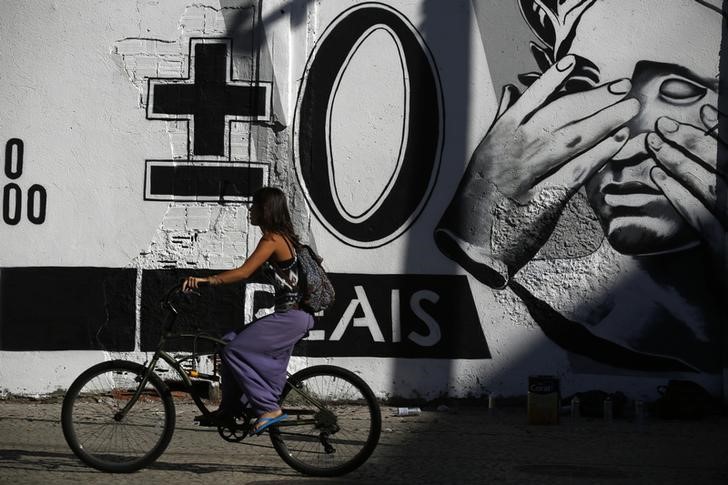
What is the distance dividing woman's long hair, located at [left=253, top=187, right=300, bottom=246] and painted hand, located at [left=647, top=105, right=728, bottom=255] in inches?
163

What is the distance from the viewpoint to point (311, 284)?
6.35 m

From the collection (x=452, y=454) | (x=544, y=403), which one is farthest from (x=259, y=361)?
(x=544, y=403)

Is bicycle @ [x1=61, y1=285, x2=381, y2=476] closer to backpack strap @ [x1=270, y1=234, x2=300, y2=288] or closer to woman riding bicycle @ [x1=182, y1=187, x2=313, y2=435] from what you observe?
woman riding bicycle @ [x1=182, y1=187, x2=313, y2=435]

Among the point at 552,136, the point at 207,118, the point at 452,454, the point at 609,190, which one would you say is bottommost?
the point at 452,454

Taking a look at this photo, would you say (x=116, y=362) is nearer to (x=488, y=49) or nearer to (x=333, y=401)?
(x=333, y=401)

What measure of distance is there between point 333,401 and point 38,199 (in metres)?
4.30

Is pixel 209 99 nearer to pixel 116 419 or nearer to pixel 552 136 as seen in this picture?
pixel 552 136

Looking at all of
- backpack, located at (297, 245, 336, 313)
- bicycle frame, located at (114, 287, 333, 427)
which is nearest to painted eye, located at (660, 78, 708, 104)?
backpack, located at (297, 245, 336, 313)

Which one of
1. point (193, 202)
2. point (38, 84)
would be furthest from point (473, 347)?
point (38, 84)

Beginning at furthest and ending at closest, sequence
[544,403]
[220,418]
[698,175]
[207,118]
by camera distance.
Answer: [207,118] → [698,175] → [544,403] → [220,418]

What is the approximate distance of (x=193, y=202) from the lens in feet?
31.0

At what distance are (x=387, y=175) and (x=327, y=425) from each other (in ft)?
11.5

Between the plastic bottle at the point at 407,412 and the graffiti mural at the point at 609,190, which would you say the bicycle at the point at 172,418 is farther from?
the graffiti mural at the point at 609,190

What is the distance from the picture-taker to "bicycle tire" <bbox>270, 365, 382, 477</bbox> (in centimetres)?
629
